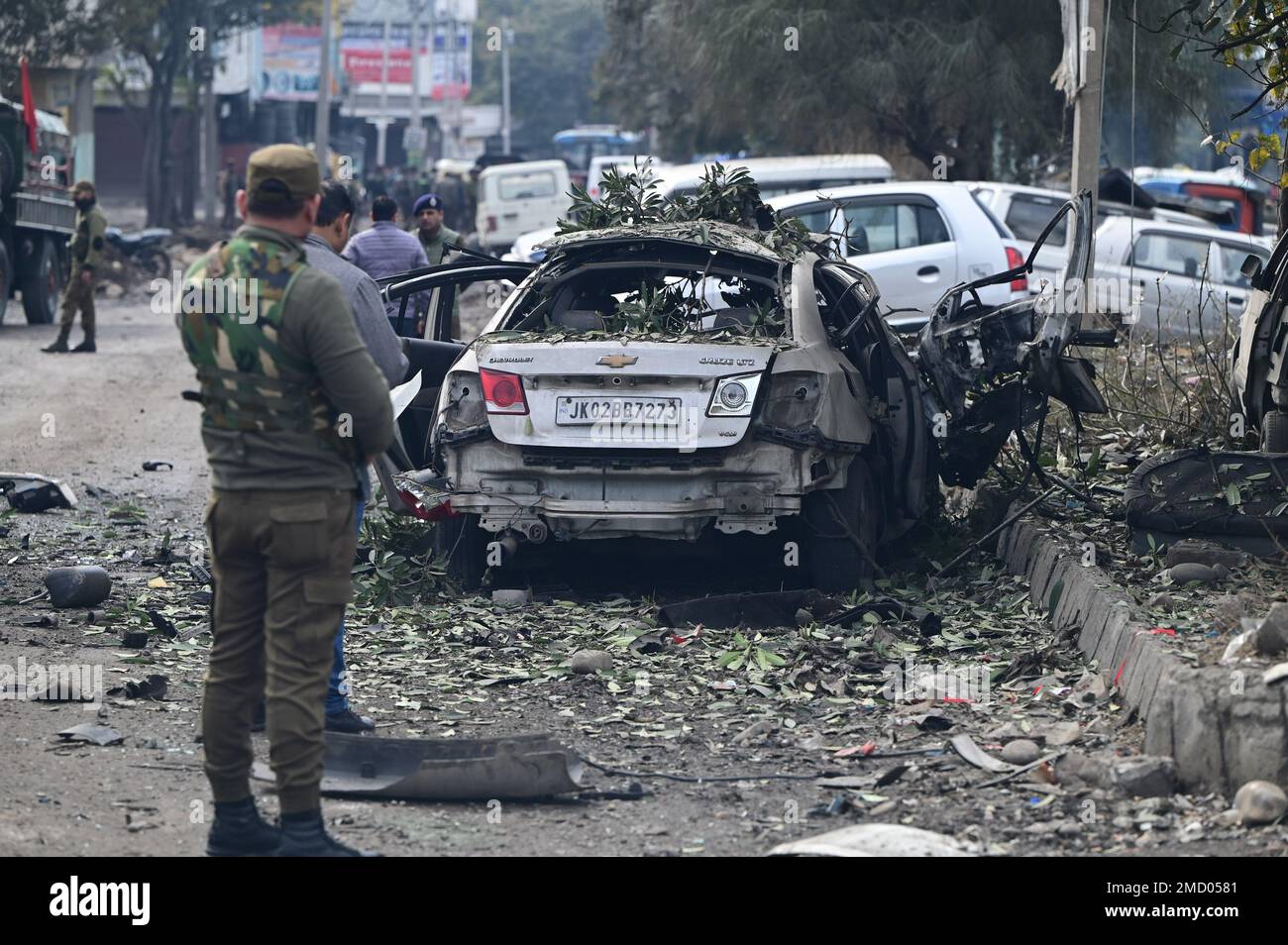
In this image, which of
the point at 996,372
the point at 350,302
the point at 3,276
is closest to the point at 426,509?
the point at 350,302

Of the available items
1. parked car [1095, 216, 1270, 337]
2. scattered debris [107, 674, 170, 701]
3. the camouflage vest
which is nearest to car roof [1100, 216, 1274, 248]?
parked car [1095, 216, 1270, 337]

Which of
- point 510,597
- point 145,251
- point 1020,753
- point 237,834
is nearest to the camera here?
point 237,834

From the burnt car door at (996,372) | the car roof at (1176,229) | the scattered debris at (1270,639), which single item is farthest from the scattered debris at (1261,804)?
the car roof at (1176,229)

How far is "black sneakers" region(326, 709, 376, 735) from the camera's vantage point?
18.5 feet

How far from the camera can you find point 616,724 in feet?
19.3

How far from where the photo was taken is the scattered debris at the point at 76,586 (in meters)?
7.34

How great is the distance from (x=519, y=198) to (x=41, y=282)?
13975 millimetres

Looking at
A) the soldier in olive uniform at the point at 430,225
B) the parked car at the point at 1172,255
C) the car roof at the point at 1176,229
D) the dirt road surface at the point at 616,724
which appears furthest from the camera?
the car roof at the point at 1176,229

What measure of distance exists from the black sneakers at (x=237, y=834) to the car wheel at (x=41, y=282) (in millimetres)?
19048

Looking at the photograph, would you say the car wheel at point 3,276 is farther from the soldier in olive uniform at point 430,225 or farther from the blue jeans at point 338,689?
the blue jeans at point 338,689

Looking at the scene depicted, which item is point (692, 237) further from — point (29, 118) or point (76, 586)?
point (29, 118)
